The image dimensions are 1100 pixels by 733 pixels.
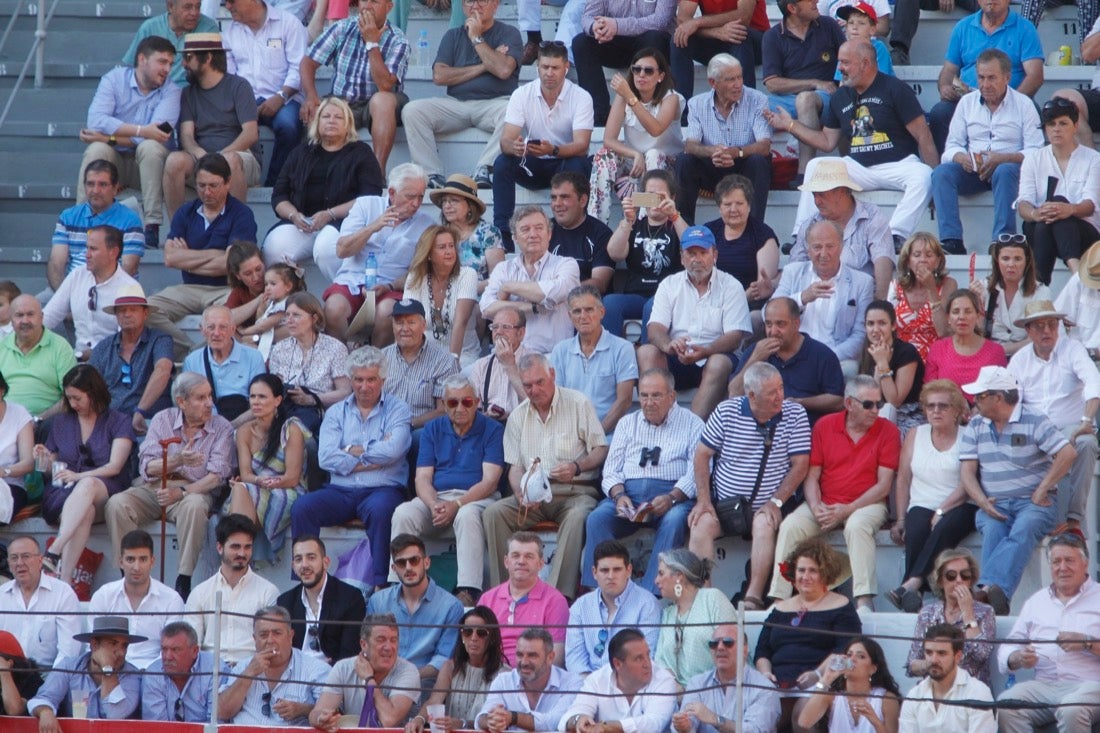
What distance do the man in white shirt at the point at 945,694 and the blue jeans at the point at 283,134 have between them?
19.7ft

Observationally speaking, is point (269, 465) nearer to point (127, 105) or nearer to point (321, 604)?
point (321, 604)

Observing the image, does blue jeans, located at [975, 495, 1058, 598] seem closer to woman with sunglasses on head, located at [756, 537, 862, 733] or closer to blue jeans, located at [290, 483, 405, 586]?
woman with sunglasses on head, located at [756, 537, 862, 733]

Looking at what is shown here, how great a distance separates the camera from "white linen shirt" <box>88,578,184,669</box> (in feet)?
31.7

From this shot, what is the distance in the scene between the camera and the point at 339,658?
9.52 metres

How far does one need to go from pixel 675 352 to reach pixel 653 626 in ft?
8.12

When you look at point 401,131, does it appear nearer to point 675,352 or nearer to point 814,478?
point 675,352

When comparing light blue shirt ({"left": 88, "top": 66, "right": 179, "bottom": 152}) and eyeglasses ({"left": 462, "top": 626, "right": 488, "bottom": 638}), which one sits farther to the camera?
light blue shirt ({"left": 88, "top": 66, "right": 179, "bottom": 152})

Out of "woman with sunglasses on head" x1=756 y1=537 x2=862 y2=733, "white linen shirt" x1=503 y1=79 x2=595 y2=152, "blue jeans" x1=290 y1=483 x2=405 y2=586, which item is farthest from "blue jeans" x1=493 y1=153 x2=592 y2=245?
"woman with sunglasses on head" x1=756 y1=537 x2=862 y2=733

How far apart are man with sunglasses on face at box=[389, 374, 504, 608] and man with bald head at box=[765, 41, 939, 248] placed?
8.71 feet

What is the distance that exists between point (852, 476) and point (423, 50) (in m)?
5.76

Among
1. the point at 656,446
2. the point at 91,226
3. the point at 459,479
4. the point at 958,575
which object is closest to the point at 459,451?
the point at 459,479

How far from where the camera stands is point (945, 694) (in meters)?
8.42

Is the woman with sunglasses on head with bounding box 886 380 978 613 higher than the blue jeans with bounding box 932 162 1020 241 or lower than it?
lower

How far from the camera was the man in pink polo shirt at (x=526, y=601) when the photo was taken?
30.7 feet
